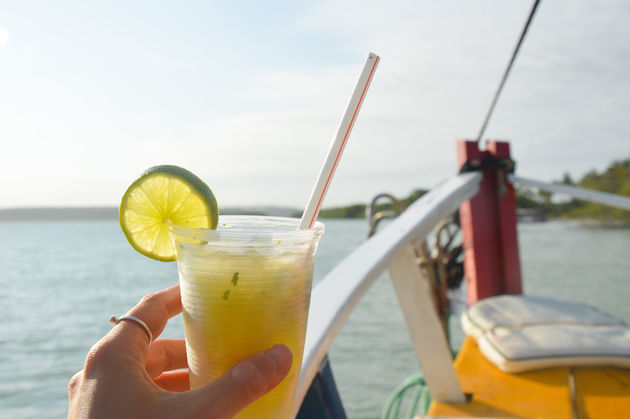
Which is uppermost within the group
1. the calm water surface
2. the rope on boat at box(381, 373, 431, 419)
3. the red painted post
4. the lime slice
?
the lime slice

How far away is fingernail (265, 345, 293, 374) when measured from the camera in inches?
21.5

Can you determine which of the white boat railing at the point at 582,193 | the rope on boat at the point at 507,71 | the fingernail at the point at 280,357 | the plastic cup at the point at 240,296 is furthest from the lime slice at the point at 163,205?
the white boat railing at the point at 582,193

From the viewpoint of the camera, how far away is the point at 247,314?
1.93 feet

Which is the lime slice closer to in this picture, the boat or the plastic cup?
the plastic cup

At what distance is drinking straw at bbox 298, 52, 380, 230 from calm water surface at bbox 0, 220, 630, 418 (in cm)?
732

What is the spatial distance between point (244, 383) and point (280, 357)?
0.05 m

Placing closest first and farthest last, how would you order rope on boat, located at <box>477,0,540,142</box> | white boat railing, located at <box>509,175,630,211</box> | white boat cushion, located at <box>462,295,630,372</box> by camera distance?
white boat cushion, located at <box>462,295,630,372</box> < rope on boat, located at <box>477,0,540,142</box> < white boat railing, located at <box>509,175,630,211</box>

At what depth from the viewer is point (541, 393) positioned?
188 centimetres

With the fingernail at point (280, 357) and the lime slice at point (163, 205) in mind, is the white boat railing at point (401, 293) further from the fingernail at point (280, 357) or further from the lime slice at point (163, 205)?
the lime slice at point (163, 205)

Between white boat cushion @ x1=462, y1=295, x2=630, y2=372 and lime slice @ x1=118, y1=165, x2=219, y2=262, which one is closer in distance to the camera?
lime slice @ x1=118, y1=165, x2=219, y2=262

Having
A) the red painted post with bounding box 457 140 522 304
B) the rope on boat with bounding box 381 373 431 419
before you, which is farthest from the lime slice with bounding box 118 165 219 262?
the red painted post with bounding box 457 140 522 304

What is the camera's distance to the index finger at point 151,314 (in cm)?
55

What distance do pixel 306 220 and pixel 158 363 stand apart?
0.31m

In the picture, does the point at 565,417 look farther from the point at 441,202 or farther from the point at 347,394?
the point at 347,394
